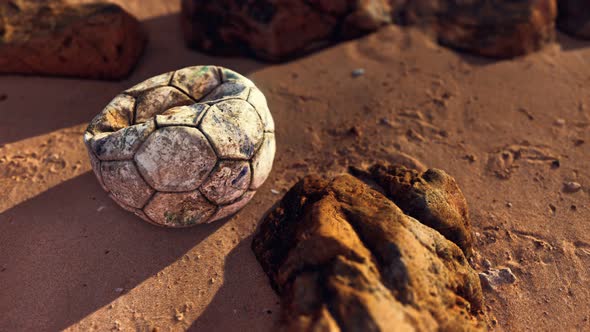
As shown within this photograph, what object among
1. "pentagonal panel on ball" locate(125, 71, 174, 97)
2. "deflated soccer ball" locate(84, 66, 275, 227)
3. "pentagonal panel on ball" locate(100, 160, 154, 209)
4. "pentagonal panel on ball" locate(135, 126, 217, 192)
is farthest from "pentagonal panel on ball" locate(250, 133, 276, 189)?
"pentagonal panel on ball" locate(125, 71, 174, 97)

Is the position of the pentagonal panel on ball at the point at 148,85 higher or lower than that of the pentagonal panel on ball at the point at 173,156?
higher

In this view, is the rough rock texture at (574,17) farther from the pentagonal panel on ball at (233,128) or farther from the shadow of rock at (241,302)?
the shadow of rock at (241,302)

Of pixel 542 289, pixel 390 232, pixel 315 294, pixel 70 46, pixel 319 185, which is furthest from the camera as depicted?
pixel 70 46

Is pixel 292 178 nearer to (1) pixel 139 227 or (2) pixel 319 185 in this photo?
(2) pixel 319 185

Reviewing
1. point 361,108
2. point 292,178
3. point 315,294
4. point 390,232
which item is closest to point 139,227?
point 292,178

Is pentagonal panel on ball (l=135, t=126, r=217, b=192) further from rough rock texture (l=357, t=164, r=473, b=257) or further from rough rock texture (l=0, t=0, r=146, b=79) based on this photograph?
rough rock texture (l=0, t=0, r=146, b=79)

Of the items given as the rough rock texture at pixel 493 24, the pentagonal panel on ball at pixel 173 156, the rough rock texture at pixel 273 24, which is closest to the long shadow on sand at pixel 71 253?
the pentagonal panel on ball at pixel 173 156

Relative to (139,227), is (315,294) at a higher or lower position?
higher

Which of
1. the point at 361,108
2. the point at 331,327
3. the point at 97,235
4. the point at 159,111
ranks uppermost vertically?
the point at 159,111
